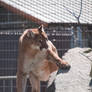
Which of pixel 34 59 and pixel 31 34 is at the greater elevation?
pixel 31 34

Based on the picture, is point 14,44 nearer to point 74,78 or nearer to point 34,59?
point 34,59

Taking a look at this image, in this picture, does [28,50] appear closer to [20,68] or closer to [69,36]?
[20,68]

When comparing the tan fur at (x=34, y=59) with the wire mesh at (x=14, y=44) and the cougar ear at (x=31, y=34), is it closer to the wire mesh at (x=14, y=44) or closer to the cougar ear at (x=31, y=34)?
Answer: the cougar ear at (x=31, y=34)

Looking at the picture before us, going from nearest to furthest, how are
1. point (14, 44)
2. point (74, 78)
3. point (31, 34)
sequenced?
1. point (74, 78)
2. point (31, 34)
3. point (14, 44)

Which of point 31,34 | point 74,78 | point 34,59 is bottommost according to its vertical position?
point 74,78

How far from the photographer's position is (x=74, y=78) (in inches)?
214

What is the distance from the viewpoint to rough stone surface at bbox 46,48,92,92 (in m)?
5.28

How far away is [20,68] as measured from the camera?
606 cm

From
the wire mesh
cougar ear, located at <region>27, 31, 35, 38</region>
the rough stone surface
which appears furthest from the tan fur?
the wire mesh

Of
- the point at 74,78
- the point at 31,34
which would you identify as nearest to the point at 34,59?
the point at 31,34

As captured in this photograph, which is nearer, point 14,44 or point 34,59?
point 34,59

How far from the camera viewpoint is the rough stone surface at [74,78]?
17.3 feet

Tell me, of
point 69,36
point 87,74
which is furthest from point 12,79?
point 87,74

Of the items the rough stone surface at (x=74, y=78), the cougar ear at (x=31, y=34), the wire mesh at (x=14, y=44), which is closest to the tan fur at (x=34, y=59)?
the cougar ear at (x=31, y=34)
